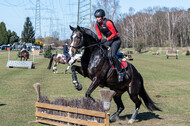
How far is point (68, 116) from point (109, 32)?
111 inches

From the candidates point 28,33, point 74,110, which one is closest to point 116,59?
point 74,110

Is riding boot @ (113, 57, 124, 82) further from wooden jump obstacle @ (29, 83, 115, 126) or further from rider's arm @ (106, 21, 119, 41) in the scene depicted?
wooden jump obstacle @ (29, 83, 115, 126)

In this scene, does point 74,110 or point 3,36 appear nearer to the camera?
point 74,110

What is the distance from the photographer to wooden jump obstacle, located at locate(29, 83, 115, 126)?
6.25 metres

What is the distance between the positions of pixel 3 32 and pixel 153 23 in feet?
206

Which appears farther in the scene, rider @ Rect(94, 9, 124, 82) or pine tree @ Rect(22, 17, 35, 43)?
pine tree @ Rect(22, 17, 35, 43)

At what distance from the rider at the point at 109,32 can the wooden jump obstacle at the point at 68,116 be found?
2046 mm

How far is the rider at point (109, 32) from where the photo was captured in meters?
7.87

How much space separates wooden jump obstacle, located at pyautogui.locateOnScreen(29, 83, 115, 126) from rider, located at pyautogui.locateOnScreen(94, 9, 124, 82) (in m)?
2.05

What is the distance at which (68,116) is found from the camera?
688 centimetres

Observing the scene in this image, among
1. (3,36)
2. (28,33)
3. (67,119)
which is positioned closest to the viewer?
(67,119)

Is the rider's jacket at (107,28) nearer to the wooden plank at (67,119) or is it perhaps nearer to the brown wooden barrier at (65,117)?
the brown wooden barrier at (65,117)

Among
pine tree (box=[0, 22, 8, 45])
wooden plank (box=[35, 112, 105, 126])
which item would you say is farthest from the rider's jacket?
pine tree (box=[0, 22, 8, 45])

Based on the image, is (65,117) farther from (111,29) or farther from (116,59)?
(111,29)
